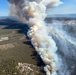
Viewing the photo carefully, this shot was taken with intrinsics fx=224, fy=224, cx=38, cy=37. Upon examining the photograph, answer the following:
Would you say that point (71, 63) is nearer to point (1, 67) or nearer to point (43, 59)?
point (43, 59)

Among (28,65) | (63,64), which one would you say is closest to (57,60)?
(63,64)

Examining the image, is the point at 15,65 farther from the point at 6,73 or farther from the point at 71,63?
the point at 71,63

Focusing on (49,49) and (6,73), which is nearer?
(6,73)

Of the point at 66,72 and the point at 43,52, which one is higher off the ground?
the point at 43,52

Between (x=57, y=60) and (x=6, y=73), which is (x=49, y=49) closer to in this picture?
(x=57, y=60)

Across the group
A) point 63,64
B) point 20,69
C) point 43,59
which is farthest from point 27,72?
point 63,64

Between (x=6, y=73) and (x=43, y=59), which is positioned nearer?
(x=6, y=73)

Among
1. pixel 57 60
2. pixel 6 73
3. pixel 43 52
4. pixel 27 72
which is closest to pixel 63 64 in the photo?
pixel 57 60

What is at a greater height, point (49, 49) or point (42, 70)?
point (49, 49)
